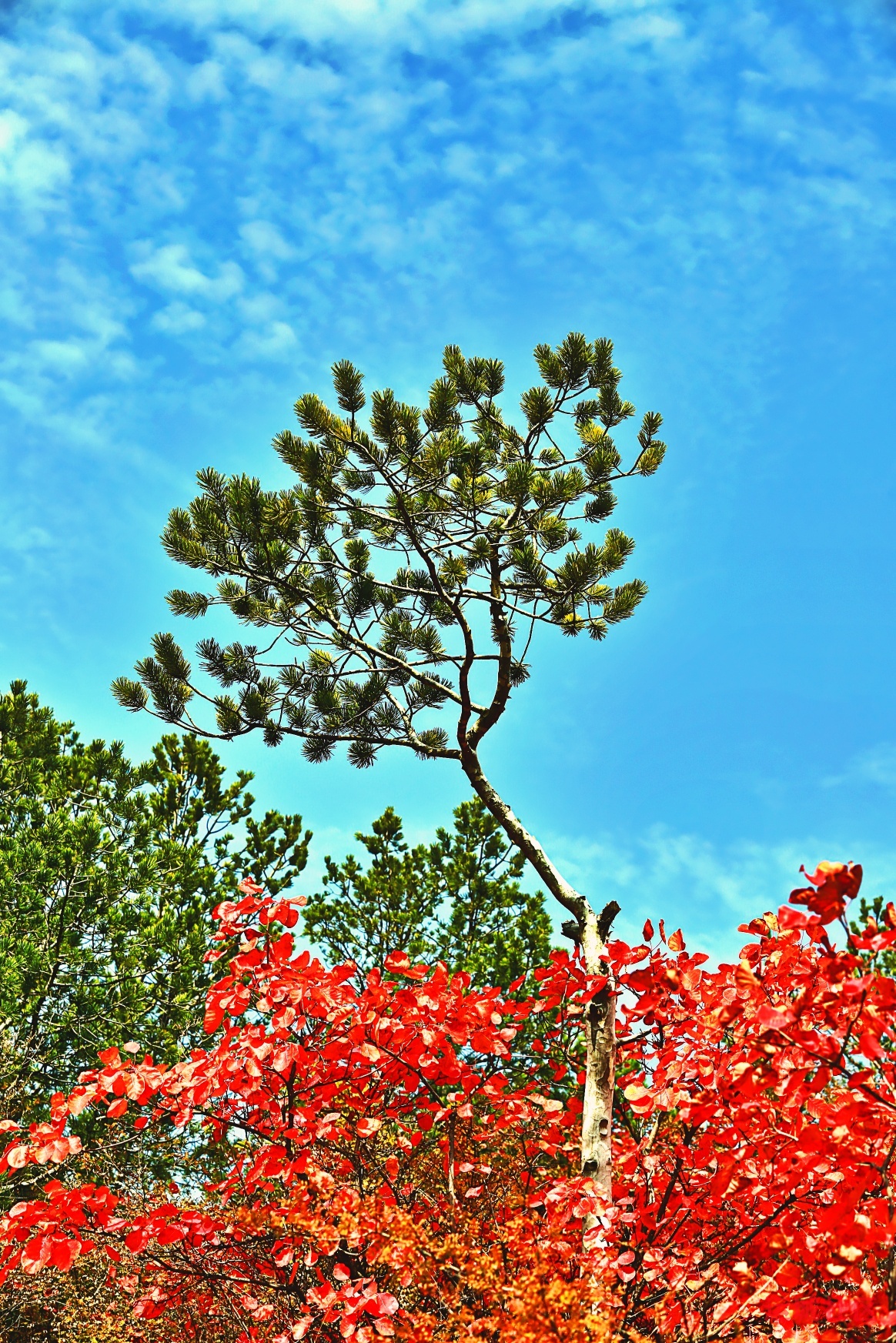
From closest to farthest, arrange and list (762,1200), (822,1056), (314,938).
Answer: (822,1056)
(762,1200)
(314,938)

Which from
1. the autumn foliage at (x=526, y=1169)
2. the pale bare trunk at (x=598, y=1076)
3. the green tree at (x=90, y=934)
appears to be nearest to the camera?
the autumn foliage at (x=526, y=1169)

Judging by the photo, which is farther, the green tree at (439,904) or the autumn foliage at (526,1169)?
the green tree at (439,904)

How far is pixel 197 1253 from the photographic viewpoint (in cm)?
356

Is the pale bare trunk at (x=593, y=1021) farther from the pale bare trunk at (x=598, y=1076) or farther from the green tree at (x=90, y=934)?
the green tree at (x=90, y=934)

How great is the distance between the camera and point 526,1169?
14.1 ft

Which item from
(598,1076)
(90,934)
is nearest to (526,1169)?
(598,1076)

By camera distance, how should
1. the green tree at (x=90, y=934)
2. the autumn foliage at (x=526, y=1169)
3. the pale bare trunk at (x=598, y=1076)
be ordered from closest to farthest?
the autumn foliage at (x=526, y=1169) → the pale bare trunk at (x=598, y=1076) → the green tree at (x=90, y=934)

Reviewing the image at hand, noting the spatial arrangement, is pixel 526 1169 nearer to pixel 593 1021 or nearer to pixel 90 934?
pixel 593 1021

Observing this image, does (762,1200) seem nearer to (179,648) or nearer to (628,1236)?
(628,1236)

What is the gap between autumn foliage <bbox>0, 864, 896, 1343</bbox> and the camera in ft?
8.14

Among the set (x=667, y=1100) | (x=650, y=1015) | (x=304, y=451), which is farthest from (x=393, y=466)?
(x=667, y=1100)

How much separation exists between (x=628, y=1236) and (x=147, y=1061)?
205 centimetres

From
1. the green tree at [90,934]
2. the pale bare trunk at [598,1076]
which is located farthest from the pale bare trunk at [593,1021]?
the green tree at [90,934]

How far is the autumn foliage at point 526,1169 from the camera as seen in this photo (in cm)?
248
